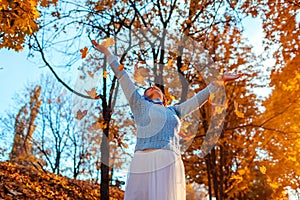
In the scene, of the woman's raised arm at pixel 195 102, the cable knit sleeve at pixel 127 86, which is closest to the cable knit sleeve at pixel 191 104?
the woman's raised arm at pixel 195 102

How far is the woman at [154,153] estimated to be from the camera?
9.11 ft

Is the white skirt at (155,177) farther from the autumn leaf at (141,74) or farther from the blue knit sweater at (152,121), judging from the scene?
the autumn leaf at (141,74)

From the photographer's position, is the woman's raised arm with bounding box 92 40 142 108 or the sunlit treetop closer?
the woman's raised arm with bounding box 92 40 142 108

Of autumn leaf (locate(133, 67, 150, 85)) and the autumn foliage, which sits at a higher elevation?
autumn leaf (locate(133, 67, 150, 85))

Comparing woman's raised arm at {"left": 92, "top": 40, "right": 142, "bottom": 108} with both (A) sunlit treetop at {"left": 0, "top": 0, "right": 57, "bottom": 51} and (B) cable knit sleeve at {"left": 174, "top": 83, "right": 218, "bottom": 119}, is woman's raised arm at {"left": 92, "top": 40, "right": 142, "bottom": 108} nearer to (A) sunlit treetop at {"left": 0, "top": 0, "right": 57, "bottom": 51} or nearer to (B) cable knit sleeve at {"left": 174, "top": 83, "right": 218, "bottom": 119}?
(B) cable knit sleeve at {"left": 174, "top": 83, "right": 218, "bottom": 119}

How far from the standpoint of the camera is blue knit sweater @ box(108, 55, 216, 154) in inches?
114

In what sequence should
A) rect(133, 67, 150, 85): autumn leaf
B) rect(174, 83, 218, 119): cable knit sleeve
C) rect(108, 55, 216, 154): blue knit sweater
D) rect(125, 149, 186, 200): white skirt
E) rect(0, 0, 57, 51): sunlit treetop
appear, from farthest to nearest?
rect(133, 67, 150, 85): autumn leaf
rect(0, 0, 57, 51): sunlit treetop
rect(174, 83, 218, 119): cable knit sleeve
rect(108, 55, 216, 154): blue knit sweater
rect(125, 149, 186, 200): white skirt

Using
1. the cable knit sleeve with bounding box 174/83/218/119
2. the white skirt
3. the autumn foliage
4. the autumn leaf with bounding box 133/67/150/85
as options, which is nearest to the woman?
the white skirt

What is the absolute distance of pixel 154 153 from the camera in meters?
2.84

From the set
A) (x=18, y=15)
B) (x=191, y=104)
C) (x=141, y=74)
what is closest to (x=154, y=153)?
(x=191, y=104)

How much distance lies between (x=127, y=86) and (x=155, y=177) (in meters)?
0.82

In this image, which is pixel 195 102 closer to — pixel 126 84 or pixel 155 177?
pixel 126 84

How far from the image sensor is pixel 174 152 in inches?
114

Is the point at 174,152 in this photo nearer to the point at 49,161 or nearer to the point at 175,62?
the point at 175,62
